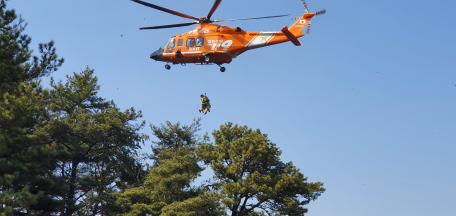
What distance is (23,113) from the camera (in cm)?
1625

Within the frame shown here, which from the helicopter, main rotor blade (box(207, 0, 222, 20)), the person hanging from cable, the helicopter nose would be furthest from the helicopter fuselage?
the person hanging from cable

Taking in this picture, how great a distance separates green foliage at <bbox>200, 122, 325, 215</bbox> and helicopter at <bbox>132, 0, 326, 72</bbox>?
264 inches

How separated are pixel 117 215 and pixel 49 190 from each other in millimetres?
4855

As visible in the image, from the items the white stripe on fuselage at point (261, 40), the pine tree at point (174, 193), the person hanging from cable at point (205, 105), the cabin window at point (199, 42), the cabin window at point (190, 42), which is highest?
the cabin window at point (190, 42)

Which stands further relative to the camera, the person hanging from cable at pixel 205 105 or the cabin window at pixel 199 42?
the person hanging from cable at pixel 205 105

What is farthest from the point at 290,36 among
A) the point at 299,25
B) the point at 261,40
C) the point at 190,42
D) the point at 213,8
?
the point at 190,42

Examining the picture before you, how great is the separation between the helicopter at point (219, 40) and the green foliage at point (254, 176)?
6.69 metres

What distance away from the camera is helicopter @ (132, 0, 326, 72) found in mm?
24641

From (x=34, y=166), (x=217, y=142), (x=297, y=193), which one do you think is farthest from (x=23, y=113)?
(x=297, y=193)

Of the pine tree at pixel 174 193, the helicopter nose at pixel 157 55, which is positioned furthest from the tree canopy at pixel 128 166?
the helicopter nose at pixel 157 55

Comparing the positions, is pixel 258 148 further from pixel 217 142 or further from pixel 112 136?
pixel 112 136

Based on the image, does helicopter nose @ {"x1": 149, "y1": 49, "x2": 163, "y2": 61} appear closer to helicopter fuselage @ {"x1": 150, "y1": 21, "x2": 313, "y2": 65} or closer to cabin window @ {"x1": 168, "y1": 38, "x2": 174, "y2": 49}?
cabin window @ {"x1": 168, "y1": 38, "x2": 174, "y2": 49}

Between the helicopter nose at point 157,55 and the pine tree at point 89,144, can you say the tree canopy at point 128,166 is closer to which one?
the pine tree at point 89,144

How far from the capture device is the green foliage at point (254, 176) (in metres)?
28.1
